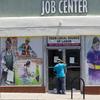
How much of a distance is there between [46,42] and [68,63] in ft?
5.42

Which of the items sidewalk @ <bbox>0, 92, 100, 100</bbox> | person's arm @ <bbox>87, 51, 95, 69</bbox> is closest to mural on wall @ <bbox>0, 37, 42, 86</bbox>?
sidewalk @ <bbox>0, 92, 100, 100</bbox>

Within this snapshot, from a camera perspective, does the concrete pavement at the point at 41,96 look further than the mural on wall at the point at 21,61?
No

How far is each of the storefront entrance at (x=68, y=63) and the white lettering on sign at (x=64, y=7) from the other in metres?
2.11

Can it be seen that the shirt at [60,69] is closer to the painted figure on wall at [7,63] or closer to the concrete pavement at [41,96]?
the concrete pavement at [41,96]

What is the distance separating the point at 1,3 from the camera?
28.2 meters

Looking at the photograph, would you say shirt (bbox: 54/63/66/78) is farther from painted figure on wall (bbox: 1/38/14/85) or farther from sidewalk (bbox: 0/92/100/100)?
painted figure on wall (bbox: 1/38/14/85)

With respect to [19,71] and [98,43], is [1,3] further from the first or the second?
[98,43]

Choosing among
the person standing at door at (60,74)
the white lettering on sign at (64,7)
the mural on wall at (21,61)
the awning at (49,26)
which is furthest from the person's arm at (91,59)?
the mural on wall at (21,61)

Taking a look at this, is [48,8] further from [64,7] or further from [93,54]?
[93,54]

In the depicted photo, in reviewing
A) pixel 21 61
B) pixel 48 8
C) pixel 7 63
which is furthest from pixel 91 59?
pixel 7 63

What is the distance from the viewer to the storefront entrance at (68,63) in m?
27.9

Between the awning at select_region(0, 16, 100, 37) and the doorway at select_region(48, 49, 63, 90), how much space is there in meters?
1.17

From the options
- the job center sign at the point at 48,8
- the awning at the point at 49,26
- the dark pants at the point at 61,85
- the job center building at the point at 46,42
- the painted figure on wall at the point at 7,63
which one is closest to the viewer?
the dark pants at the point at 61,85

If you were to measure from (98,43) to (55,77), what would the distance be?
2.97 m
